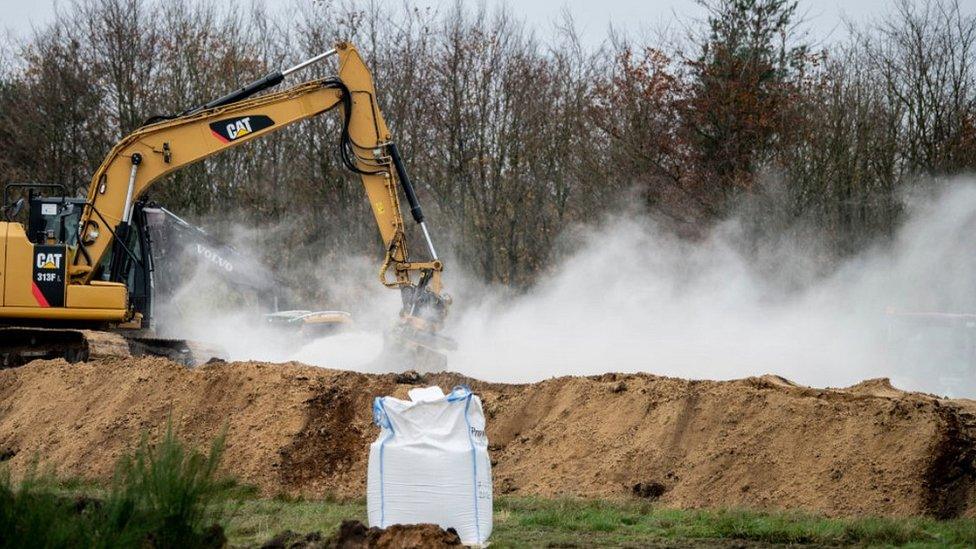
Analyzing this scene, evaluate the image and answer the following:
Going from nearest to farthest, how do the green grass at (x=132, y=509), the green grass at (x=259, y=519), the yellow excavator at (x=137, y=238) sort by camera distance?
the green grass at (x=132, y=509)
the green grass at (x=259, y=519)
the yellow excavator at (x=137, y=238)

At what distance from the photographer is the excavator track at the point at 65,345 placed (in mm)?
19234

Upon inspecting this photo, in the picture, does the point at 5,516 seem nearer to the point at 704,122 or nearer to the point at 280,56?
the point at 704,122

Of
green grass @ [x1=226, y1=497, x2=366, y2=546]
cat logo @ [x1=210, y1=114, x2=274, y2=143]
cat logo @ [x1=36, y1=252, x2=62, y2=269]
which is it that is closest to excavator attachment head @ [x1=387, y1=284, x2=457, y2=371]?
cat logo @ [x1=210, y1=114, x2=274, y2=143]

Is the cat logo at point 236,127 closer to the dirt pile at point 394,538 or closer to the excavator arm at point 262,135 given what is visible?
the excavator arm at point 262,135

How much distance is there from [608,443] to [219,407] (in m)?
5.05

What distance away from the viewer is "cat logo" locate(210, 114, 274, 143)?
20750 mm

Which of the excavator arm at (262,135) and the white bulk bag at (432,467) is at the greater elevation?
the excavator arm at (262,135)

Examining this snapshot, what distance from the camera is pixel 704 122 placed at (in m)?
38.9

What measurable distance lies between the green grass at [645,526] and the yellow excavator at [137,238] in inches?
363

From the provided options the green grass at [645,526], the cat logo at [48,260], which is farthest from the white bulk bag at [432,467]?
the cat logo at [48,260]

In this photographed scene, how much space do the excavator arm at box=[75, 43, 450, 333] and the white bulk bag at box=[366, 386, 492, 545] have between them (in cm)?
1110

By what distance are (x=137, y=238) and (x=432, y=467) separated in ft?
43.7

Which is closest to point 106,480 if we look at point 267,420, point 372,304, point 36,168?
point 267,420

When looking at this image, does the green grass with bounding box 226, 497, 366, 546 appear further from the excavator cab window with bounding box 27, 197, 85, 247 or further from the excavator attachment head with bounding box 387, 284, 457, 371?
the excavator cab window with bounding box 27, 197, 85, 247
